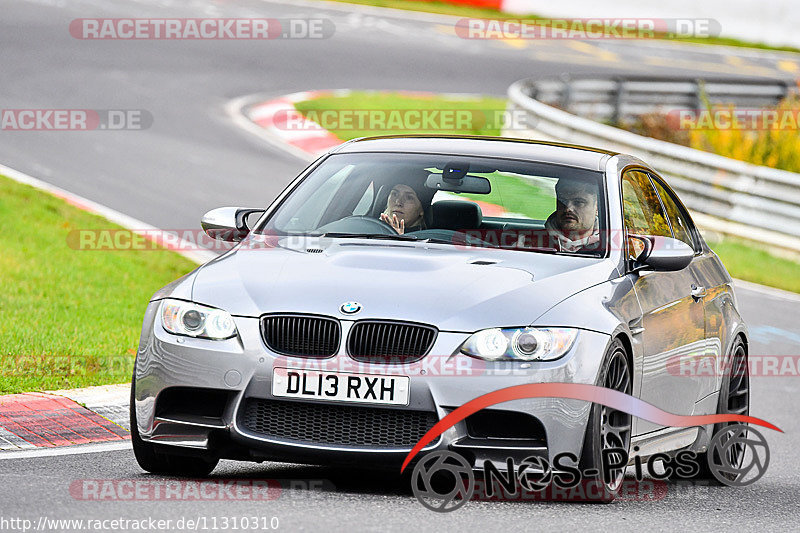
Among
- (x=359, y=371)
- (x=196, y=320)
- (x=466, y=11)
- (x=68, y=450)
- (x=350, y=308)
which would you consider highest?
(x=350, y=308)

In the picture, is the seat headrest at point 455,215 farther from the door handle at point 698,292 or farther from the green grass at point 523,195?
the door handle at point 698,292

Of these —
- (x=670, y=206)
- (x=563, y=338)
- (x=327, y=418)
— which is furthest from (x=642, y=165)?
(x=327, y=418)

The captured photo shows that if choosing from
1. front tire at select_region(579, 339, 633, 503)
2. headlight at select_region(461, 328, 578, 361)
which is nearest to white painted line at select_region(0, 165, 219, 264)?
front tire at select_region(579, 339, 633, 503)

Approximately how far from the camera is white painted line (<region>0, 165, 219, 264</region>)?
48.8 ft

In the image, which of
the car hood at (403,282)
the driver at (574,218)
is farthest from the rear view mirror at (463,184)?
the car hood at (403,282)

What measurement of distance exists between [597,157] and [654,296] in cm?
95

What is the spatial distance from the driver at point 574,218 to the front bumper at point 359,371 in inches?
43.1

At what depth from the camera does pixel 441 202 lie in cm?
766

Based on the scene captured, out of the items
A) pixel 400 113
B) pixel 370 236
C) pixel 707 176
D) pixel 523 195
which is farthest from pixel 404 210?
pixel 400 113

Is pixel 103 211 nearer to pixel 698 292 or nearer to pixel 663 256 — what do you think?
pixel 698 292

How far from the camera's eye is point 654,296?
7289 millimetres

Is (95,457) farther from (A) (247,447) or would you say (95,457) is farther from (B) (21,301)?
(B) (21,301)

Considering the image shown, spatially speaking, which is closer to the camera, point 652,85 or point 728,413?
point 728,413

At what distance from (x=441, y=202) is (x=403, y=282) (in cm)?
135
